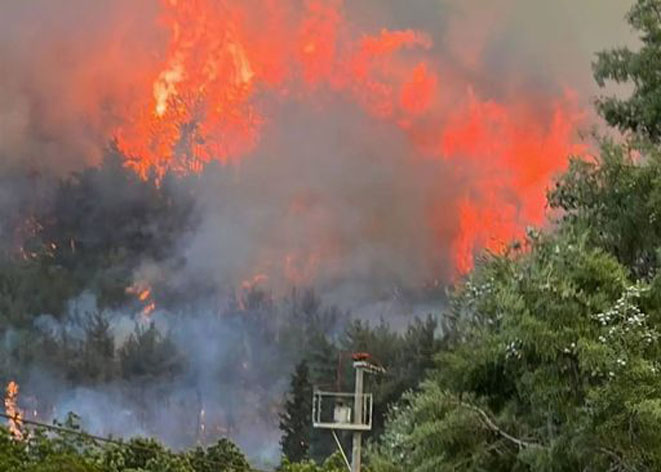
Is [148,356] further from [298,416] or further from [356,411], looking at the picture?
[356,411]

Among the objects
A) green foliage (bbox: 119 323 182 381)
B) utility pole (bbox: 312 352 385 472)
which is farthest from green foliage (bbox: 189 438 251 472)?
utility pole (bbox: 312 352 385 472)

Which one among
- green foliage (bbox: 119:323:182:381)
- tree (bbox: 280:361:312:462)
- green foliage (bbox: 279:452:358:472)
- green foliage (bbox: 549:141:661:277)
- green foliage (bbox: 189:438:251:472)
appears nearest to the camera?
green foliage (bbox: 549:141:661:277)

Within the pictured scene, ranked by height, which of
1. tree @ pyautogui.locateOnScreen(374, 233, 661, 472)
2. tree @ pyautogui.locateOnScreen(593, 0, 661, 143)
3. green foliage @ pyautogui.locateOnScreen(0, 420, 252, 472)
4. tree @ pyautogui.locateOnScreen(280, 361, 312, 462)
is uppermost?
tree @ pyautogui.locateOnScreen(280, 361, 312, 462)

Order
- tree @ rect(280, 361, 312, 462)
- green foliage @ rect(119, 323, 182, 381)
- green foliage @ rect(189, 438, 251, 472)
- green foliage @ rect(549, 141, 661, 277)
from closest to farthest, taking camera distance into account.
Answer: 1. green foliage @ rect(549, 141, 661, 277)
2. green foliage @ rect(189, 438, 251, 472)
3. tree @ rect(280, 361, 312, 462)
4. green foliage @ rect(119, 323, 182, 381)

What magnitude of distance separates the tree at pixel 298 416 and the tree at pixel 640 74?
969 inches

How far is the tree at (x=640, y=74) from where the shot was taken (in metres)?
8.80

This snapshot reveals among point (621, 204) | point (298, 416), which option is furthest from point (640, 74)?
point (298, 416)

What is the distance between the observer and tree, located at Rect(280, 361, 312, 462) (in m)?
32.3

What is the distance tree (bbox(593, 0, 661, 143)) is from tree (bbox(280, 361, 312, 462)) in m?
24.6

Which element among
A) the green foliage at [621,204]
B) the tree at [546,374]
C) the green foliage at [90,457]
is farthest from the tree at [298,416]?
the green foliage at [621,204]

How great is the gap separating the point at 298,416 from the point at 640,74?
26.2 meters

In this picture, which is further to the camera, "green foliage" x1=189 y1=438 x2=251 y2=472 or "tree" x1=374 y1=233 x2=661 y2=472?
"green foliage" x1=189 y1=438 x2=251 y2=472

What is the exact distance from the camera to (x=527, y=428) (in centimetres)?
771

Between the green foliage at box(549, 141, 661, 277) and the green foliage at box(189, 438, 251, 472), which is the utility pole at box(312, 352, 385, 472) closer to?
the green foliage at box(549, 141, 661, 277)
